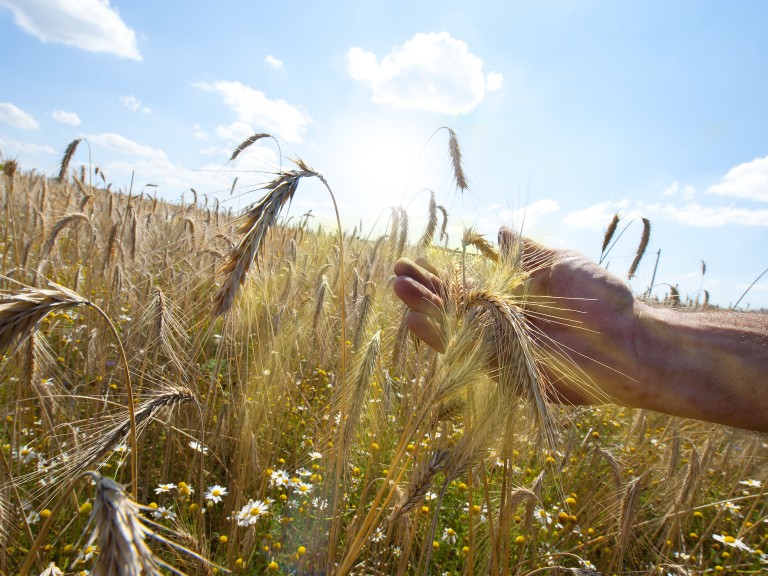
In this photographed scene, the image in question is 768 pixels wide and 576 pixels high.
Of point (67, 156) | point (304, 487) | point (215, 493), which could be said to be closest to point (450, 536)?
point (304, 487)

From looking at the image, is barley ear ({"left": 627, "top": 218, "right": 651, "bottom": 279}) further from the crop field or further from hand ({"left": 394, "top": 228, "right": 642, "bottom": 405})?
hand ({"left": 394, "top": 228, "right": 642, "bottom": 405})

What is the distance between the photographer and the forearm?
178cm

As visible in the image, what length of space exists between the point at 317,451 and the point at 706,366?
1.84 m

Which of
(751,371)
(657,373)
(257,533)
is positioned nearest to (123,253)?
(257,533)

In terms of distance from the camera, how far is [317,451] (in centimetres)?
216

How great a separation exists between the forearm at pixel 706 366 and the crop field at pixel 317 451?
1.34 feet

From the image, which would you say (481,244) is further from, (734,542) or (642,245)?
(642,245)

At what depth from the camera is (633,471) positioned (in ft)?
9.20

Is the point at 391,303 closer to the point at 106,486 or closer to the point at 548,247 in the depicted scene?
the point at 548,247

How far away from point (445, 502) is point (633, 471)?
1.36m

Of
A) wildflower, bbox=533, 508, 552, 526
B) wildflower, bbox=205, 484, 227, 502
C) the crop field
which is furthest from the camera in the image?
wildflower, bbox=533, 508, 552, 526

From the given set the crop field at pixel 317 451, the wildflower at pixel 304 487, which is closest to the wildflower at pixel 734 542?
the crop field at pixel 317 451

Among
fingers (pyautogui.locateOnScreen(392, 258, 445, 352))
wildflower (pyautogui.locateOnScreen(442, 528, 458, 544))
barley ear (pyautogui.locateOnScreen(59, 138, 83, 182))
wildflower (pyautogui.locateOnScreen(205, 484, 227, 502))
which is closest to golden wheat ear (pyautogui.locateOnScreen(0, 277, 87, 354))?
fingers (pyautogui.locateOnScreen(392, 258, 445, 352))

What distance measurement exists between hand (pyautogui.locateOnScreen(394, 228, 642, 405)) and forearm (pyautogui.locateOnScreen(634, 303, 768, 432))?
0.21 ft
